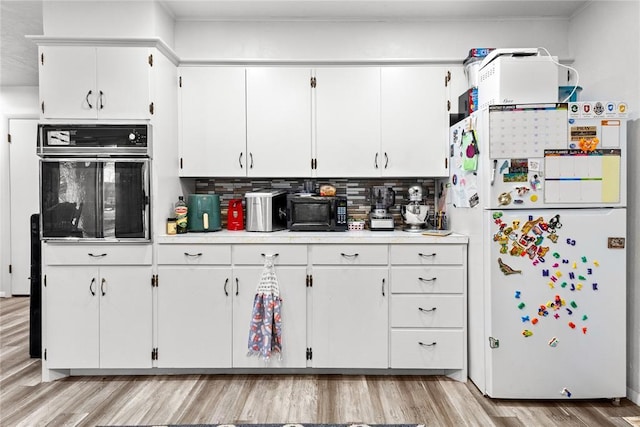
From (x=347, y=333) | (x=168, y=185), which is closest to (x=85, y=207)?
(x=168, y=185)

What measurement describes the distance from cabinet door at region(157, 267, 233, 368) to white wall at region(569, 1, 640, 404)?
2339mm

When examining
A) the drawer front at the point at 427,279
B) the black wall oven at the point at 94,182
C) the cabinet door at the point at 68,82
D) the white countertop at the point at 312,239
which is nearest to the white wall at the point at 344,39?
the cabinet door at the point at 68,82

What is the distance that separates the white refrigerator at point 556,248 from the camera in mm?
2455

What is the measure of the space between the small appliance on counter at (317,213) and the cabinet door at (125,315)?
1.08 m

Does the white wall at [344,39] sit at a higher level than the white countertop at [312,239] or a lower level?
higher

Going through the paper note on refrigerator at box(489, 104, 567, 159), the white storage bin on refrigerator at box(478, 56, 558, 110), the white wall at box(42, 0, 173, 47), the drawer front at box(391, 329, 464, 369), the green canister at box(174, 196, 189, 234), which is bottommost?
the drawer front at box(391, 329, 464, 369)

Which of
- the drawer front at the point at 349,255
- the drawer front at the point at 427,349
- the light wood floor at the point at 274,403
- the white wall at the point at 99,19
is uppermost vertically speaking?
the white wall at the point at 99,19

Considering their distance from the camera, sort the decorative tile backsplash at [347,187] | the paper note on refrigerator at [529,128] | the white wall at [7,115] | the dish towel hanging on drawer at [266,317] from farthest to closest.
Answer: the white wall at [7,115], the decorative tile backsplash at [347,187], the dish towel hanging on drawer at [266,317], the paper note on refrigerator at [529,128]

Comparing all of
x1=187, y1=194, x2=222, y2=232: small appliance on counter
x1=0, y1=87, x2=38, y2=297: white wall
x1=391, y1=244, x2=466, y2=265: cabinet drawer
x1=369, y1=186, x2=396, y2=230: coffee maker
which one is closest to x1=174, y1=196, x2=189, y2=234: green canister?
x1=187, y1=194, x2=222, y2=232: small appliance on counter

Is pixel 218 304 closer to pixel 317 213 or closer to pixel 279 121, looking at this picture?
pixel 317 213

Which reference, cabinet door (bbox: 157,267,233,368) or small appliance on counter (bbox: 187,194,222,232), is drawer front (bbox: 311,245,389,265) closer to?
cabinet door (bbox: 157,267,233,368)

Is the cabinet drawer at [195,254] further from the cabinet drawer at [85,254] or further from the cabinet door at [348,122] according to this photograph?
the cabinet door at [348,122]

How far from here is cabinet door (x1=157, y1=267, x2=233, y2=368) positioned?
2846 mm

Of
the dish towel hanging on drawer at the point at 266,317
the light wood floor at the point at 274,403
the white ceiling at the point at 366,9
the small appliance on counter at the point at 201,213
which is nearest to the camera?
the light wood floor at the point at 274,403
